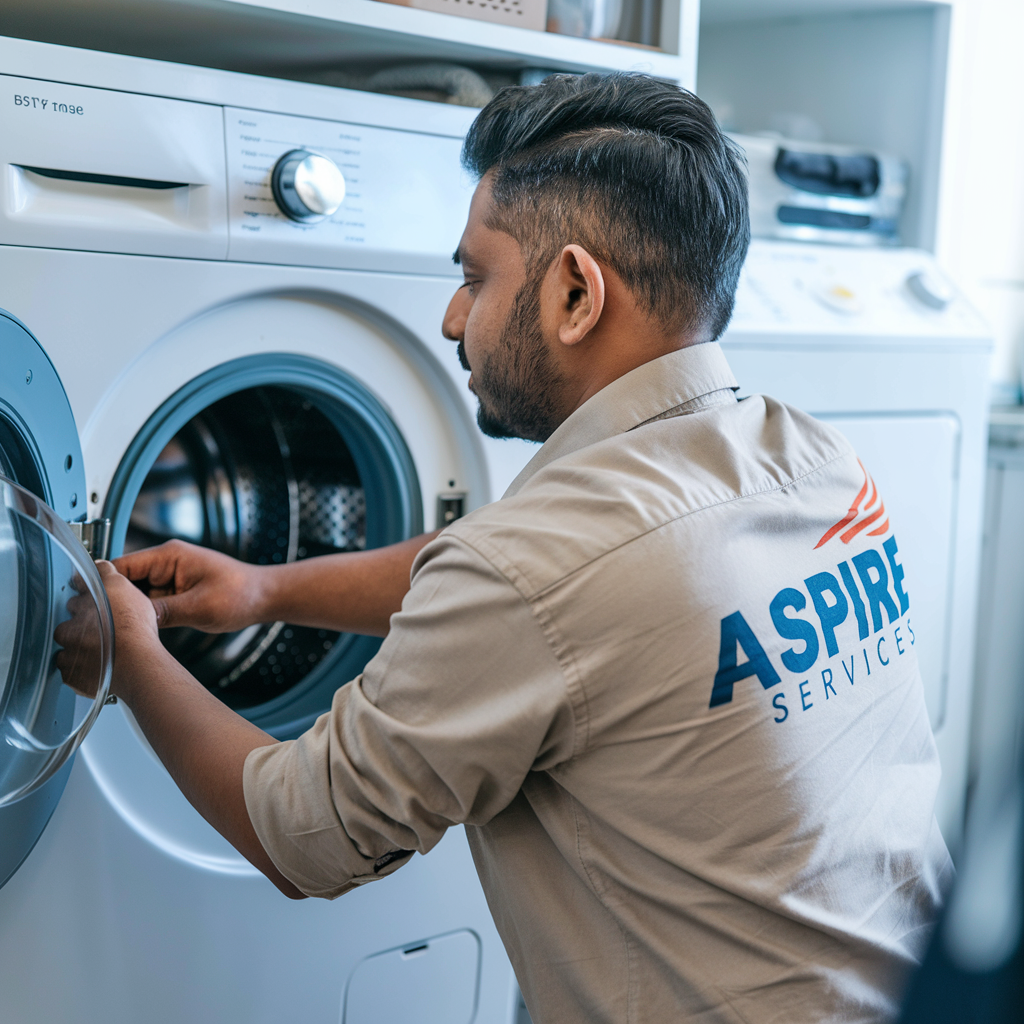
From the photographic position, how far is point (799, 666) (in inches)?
29.0

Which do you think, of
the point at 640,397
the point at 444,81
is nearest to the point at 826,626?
the point at 640,397

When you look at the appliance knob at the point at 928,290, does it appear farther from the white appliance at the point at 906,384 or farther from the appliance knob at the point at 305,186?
the appliance knob at the point at 305,186

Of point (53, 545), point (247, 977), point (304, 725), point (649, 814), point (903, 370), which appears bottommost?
point (247, 977)

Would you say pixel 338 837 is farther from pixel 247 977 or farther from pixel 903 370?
pixel 903 370

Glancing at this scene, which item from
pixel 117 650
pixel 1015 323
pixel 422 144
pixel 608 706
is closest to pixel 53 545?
pixel 117 650

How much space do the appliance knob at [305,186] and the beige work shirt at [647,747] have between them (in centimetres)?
37

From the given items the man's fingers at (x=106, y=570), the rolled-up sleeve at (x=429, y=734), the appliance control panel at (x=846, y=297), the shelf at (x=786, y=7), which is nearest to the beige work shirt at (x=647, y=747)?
the rolled-up sleeve at (x=429, y=734)

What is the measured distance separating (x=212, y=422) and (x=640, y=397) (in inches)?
24.9

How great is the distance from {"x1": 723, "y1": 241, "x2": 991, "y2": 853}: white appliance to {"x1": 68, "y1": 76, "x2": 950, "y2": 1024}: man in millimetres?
557

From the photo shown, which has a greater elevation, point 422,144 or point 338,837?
point 422,144

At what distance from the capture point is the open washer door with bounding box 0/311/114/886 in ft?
2.67

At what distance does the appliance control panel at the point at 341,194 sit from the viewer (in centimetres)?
97

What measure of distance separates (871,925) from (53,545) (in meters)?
0.67

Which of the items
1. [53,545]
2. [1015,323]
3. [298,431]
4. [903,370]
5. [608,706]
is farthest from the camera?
[1015,323]
